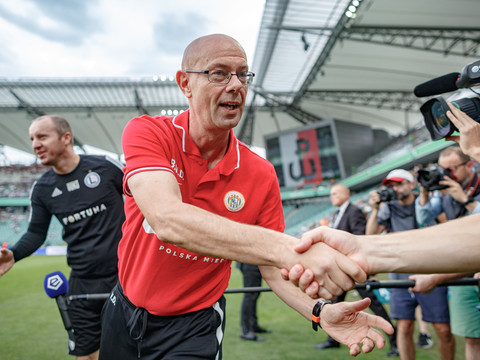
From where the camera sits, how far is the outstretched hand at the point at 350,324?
1758 mm

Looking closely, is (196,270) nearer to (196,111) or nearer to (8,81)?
(196,111)

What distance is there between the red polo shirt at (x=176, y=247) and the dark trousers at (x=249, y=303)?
3.56m

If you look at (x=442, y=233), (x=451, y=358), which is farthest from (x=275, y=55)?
(x=442, y=233)

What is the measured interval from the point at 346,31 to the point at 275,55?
222 inches

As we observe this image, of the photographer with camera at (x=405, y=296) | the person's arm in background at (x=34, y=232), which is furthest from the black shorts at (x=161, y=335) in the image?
the photographer with camera at (x=405, y=296)

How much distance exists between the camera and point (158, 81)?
89.7ft

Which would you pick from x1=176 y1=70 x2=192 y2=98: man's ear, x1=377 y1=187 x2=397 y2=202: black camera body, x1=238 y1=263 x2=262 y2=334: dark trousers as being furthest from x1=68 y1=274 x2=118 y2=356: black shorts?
x1=377 y1=187 x2=397 y2=202: black camera body

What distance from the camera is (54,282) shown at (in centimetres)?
310

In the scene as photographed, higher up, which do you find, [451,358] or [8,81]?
[8,81]

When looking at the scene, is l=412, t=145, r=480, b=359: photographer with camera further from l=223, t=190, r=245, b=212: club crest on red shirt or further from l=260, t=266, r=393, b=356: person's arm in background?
l=223, t=190, r=245, b=212: club crest on red shirt

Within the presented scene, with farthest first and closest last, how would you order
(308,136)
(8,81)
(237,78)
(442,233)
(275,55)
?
(308,136), (8,81), (275,55), (237,78), (442,233)

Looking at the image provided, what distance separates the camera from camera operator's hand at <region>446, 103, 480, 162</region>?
6.70 feet

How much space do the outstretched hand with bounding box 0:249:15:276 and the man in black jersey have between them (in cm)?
11

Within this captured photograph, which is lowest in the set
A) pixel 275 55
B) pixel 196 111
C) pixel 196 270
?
pixel 196 270
